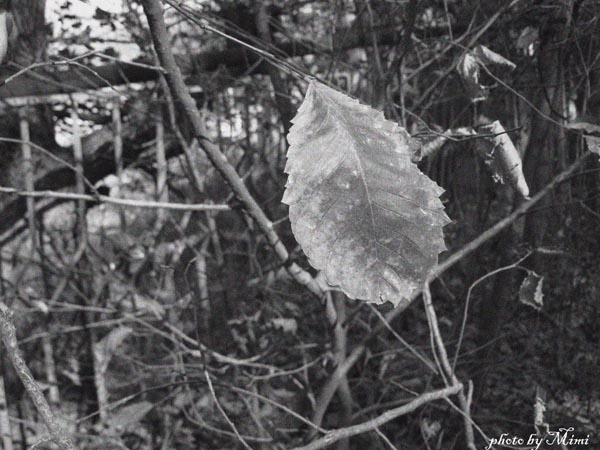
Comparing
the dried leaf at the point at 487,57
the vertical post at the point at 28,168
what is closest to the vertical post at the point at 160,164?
the vertical post at the point at 28,168

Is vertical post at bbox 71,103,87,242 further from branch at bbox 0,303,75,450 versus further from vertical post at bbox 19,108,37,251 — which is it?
branch at bbox 0,303,75,450

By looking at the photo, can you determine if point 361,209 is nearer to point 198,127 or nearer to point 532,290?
point 198,127

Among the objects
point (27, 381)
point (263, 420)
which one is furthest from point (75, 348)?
point (27, 381)

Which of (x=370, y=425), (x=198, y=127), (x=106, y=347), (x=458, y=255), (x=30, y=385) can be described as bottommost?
(x=106, y=347)

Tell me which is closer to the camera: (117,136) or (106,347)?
(117,136)

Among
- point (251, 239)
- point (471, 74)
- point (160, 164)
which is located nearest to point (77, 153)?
A: point (160, 164)

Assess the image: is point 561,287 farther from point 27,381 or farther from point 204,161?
point 27,381
